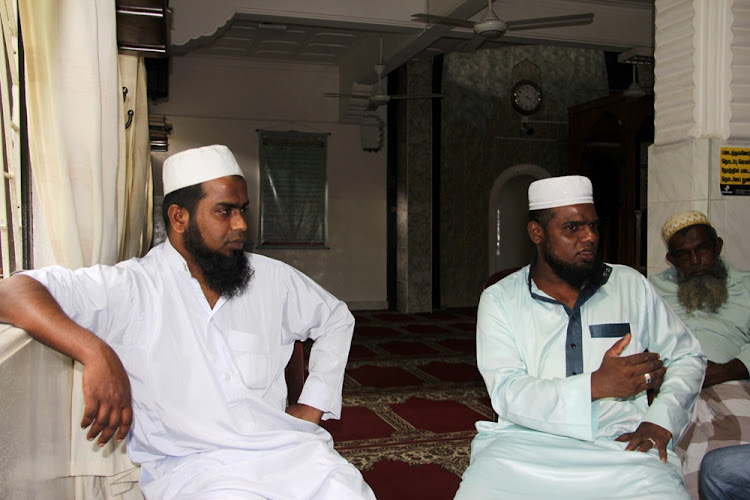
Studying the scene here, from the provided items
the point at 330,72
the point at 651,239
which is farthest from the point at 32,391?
the point at 330,72

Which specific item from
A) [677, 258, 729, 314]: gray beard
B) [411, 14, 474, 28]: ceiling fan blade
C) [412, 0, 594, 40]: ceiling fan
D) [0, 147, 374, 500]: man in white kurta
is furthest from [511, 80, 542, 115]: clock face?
[0, 147, 374, 500]: man in white kurta

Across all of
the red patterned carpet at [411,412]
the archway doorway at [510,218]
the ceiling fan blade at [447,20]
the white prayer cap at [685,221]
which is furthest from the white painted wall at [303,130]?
the white prayer cap at [685,221]

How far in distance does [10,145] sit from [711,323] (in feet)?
9.03

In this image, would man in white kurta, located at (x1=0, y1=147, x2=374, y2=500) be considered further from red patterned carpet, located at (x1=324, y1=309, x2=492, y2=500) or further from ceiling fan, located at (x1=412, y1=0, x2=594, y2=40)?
→ ceiling fan, located at (x1=412, y1=0, x2=594, y2=40)

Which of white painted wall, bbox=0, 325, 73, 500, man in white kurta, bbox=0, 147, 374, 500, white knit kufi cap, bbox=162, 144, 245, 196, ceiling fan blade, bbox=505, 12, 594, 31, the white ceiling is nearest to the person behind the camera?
white painted wall, bbox=0, 325, 73, 500

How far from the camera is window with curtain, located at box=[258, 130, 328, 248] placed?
33.7 feet

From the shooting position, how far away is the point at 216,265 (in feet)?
5.90

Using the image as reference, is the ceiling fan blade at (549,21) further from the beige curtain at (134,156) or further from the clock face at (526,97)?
the clock face at (526,97)

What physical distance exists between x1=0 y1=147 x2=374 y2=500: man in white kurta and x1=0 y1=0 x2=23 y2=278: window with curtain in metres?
0.58

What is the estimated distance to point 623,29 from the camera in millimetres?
7879

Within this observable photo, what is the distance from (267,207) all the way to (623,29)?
5528 mm

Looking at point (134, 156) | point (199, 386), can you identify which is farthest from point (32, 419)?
point (134, 156)

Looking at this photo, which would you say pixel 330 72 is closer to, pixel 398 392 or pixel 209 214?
pixel 398 392

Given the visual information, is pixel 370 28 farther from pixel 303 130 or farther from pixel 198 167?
pixel 198 167
